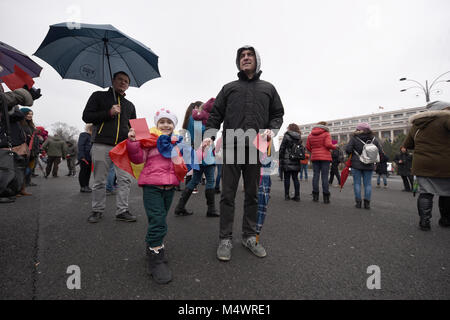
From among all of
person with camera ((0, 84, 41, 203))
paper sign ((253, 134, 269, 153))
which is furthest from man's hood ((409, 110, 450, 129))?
person with camera ((0, 84, 41, 203))

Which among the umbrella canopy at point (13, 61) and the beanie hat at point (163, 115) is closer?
the beanie hat at point (163, 115)

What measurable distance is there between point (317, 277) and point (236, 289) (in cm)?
70

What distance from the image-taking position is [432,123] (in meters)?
3.19

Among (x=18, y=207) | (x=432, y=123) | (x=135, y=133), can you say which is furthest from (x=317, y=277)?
(x=18, y=207)

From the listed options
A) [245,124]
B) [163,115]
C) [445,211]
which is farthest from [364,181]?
[163,115]

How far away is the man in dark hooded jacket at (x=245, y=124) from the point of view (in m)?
2.24

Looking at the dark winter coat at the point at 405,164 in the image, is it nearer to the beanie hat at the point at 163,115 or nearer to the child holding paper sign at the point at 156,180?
the beanie hat at the point at 163,115

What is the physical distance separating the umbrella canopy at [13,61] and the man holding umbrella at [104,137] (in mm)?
675

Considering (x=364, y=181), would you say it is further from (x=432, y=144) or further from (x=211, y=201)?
(x=211, y=201)

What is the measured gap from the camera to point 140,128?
6.32 feet

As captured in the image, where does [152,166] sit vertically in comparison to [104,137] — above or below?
below

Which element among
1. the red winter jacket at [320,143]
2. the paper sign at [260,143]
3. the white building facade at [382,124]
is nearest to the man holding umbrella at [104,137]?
the paper sign at [260,143]

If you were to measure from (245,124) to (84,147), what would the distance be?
5.44m

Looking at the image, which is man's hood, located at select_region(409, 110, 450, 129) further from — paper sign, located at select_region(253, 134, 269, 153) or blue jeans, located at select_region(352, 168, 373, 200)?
paper sign, located at select_region(253, 134, 269, 153)
